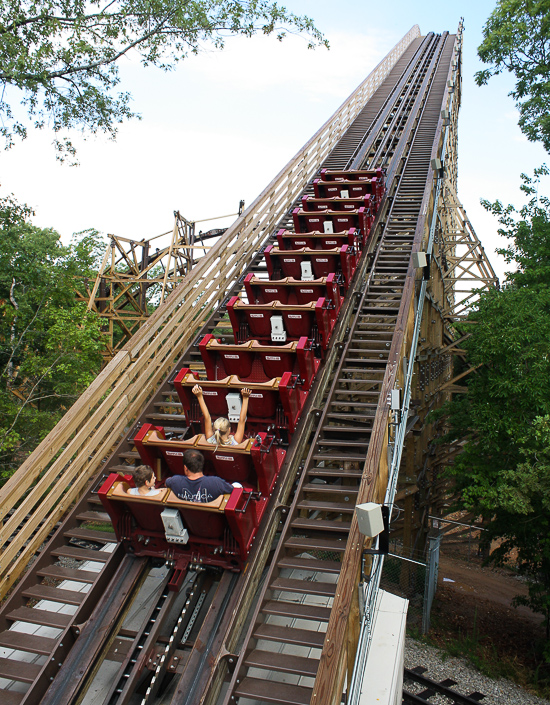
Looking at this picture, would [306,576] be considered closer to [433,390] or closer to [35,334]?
[35,334]

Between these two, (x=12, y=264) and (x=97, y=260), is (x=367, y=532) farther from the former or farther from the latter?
(x=97, y=260)

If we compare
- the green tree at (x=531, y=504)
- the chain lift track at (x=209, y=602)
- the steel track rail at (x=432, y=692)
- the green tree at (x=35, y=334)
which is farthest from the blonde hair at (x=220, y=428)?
the green tree at (x=531, y=504)

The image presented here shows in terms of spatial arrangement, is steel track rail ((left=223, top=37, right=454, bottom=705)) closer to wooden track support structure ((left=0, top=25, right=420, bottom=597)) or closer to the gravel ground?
wooden track support structure ((left=0, top=25, right=420, bottom=597))

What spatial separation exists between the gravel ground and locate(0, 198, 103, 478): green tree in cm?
668

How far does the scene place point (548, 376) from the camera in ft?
27.1

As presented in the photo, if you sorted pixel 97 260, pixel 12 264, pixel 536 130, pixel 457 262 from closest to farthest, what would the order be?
pixel 12 264 → pixel 536 130 → pixel 457 262 → pixel 97 260

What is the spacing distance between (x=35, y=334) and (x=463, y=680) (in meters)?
8.43

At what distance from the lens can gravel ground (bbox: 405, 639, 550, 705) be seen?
7.75 meters

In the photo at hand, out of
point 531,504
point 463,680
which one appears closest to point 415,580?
point 463,680

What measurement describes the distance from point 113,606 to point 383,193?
9.76 meters

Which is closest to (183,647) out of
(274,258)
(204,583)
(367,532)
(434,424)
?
(204,583)

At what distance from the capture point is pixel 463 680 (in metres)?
8.22

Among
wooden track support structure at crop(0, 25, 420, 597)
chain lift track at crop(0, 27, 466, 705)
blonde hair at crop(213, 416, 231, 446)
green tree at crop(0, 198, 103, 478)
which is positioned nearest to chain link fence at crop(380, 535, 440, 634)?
chain lift track at crop(0, 27, 466, 705)

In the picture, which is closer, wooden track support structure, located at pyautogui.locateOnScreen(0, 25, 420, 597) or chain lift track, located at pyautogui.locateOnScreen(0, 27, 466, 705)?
chain lift track, located at pyautogui.locateOnScreen(0, 27, 466, 705)
